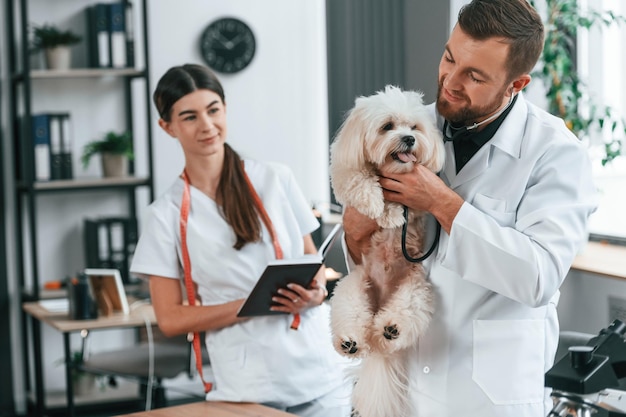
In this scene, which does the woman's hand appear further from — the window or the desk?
the window

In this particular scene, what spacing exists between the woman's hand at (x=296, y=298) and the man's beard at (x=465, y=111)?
826mm

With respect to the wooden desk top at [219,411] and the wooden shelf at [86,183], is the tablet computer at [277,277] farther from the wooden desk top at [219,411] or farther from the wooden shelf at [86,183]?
the wooden shelf at [86,183]

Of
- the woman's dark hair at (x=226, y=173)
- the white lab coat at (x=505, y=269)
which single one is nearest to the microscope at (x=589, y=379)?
the white lab coat at (x=505, y=269)

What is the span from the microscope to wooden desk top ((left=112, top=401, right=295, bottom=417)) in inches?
42.7

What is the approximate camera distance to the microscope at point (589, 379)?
1129 millimetres

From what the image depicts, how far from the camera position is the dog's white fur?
1.70m

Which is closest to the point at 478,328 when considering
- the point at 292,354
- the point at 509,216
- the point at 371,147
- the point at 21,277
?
the point at 509,216

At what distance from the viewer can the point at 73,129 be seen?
4.94 metres

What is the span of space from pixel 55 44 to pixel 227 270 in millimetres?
2713

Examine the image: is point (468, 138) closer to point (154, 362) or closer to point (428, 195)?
point (428, 195)

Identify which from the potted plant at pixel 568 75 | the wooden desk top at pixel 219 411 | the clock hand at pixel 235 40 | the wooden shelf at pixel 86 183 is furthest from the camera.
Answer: the clock hand at pixel 235 40

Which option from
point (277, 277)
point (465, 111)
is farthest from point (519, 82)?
point (277, 277)

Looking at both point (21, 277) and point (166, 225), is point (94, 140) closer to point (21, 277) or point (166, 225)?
point (21, 277)

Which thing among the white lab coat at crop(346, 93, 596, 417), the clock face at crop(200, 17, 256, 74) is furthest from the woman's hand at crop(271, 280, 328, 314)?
the clock face at crop(200, 17, 256, 74)
